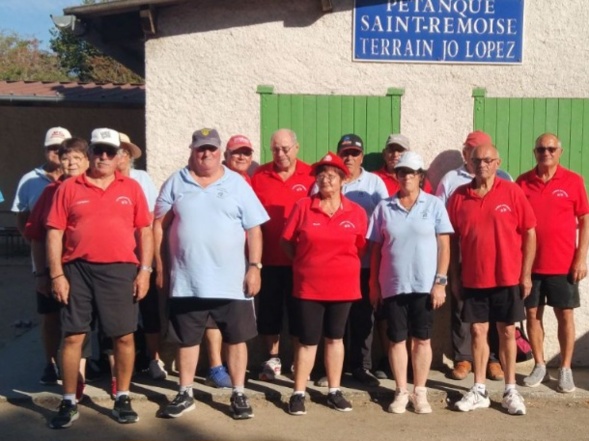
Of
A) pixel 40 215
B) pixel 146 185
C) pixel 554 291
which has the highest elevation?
pixel 146 185

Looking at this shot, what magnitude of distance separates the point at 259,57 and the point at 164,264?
1.94 meters

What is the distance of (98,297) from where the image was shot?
565 centimetres

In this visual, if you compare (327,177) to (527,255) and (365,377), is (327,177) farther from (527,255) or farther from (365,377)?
(365,377)

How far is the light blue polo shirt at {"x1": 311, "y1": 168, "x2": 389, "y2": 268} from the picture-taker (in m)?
6.43

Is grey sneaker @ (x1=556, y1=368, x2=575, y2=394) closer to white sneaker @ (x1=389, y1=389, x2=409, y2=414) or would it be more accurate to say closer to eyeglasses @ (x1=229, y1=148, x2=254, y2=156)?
white sneaker @ (x1=389, y1=389, x2=409, y2=414)

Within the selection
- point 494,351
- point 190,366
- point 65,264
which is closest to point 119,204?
point 65,264

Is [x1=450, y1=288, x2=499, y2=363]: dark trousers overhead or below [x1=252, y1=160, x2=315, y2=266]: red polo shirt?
below

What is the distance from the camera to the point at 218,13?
690 centimetres

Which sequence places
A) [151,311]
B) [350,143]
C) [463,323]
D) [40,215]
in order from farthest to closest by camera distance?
[463,323] → [151,311] → [350,143] → [40,215]

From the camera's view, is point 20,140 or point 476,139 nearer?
point 476,139

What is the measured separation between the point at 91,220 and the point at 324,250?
61.7 inches

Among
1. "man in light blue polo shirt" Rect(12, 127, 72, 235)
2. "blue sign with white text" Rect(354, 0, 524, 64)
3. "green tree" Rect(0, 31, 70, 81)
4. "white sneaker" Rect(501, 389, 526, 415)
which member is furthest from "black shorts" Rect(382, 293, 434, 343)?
"green tree" Rect(0, 31, 70, 81)

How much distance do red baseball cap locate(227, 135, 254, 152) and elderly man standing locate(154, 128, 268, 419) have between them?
1.53ft

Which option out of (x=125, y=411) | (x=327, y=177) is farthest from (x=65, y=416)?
(x=327, y=177)
